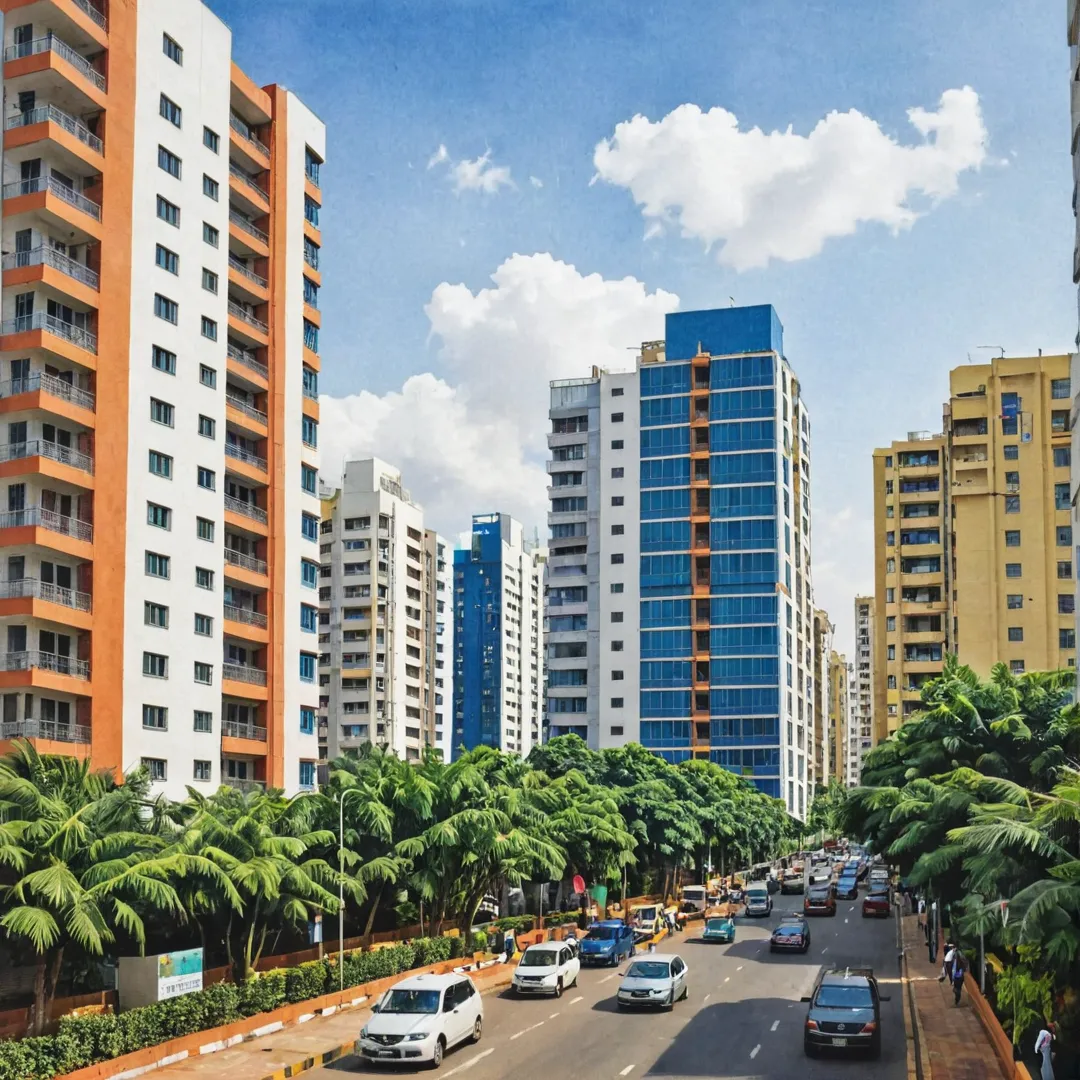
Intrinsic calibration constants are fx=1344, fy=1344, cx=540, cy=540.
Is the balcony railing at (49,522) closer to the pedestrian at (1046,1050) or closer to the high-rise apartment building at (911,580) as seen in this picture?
the pedestrian at (1046,1050)

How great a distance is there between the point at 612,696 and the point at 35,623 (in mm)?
79723

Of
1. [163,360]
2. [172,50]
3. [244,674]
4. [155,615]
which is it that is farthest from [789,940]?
[172,50]

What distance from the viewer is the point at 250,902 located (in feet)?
113

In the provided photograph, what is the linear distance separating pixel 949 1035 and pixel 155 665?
31.0 metres

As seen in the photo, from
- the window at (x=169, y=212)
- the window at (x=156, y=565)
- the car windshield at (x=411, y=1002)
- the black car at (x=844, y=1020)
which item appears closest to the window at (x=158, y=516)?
the window at (x=156, y=565)

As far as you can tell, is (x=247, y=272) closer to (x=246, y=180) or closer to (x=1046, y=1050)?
(x=246, y=180)

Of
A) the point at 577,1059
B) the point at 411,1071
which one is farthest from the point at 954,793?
the point at 411,1071

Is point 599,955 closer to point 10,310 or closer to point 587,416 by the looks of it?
point 10,310

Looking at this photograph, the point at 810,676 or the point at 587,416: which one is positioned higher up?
the point at 587,416

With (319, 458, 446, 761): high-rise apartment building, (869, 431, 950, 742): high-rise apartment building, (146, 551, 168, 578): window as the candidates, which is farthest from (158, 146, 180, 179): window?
(869, 431, 950, 742): high-rise apartment building

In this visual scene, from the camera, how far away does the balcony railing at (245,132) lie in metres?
58.8

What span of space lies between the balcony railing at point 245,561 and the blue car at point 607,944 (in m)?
21.3

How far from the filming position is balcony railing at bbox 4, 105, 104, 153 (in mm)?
46906

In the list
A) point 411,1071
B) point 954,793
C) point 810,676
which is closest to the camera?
point 411,1071
